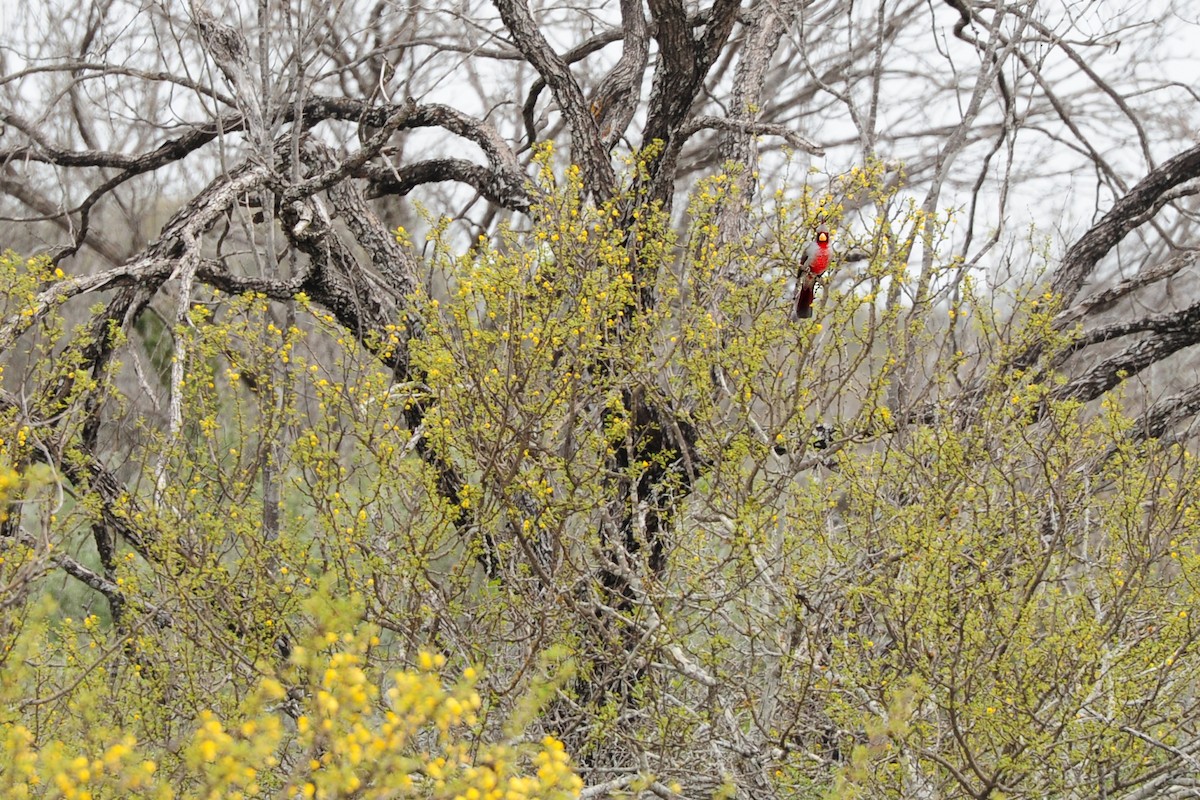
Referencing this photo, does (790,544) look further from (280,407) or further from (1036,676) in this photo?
(280,407)

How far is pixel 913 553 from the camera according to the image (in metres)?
3.76

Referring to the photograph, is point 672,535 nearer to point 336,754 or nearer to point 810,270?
point 810,270

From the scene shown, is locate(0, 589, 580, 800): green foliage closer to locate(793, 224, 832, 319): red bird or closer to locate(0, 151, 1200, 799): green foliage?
locate(0, 151, 1200, 799): green foliage

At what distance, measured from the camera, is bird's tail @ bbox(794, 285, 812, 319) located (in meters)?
3.84

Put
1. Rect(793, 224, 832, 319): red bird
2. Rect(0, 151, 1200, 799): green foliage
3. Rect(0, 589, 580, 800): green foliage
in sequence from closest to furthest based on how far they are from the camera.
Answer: Rect(0, 589, 580, 800): green foliage, Rect(0, 151, 1200, 799): green foliage, Rect(793, 224, 832, 319): red bird

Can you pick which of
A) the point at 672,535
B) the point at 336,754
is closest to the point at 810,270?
the point at 672,535

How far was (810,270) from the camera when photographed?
3814mm

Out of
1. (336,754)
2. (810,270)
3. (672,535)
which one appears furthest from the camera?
(672,535)

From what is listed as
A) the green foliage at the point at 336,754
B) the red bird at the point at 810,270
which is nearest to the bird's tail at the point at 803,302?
the red bird at the point at 810,270

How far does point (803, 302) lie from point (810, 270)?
0.37ft

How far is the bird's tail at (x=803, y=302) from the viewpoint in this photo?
384 cm

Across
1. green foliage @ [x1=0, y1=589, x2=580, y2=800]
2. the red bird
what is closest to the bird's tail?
the red bird

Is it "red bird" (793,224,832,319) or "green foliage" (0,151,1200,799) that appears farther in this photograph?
"red bird" (793,224,832,319)

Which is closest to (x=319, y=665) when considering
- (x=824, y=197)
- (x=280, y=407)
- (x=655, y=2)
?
(x=280, y=407)
